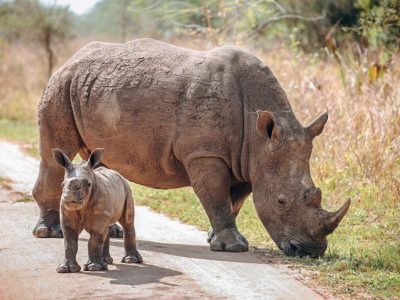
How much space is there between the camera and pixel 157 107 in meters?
8.82

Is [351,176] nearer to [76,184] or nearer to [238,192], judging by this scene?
[238,192]

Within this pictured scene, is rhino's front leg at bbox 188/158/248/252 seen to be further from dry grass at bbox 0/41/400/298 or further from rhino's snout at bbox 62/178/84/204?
rhino's snout at bbox 62/178/84/204

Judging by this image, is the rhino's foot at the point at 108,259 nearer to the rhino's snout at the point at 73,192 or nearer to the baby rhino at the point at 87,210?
the baby rhino at the point at 87,210

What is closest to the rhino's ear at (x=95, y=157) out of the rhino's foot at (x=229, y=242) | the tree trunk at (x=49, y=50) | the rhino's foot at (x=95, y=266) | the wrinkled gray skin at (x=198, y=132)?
the rhino's foot at (x=95, y=266)

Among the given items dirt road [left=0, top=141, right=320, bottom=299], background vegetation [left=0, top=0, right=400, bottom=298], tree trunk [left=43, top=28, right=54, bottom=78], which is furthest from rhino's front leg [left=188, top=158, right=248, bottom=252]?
tree trunk [left=43, top=28, right=54, bottom=78]

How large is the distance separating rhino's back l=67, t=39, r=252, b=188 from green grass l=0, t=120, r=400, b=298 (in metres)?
1.14

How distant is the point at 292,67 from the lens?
1473 cm

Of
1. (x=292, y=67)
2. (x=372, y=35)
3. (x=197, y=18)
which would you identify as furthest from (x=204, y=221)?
(x=197, y=18)

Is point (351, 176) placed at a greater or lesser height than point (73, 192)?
lesser

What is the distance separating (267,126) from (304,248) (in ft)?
3.79

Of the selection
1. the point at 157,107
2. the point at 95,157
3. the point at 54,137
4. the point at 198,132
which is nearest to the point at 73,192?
the point at 95,157

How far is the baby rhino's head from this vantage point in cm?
698

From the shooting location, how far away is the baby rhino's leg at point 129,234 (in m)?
7.66

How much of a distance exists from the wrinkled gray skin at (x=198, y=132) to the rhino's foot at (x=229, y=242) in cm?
1
